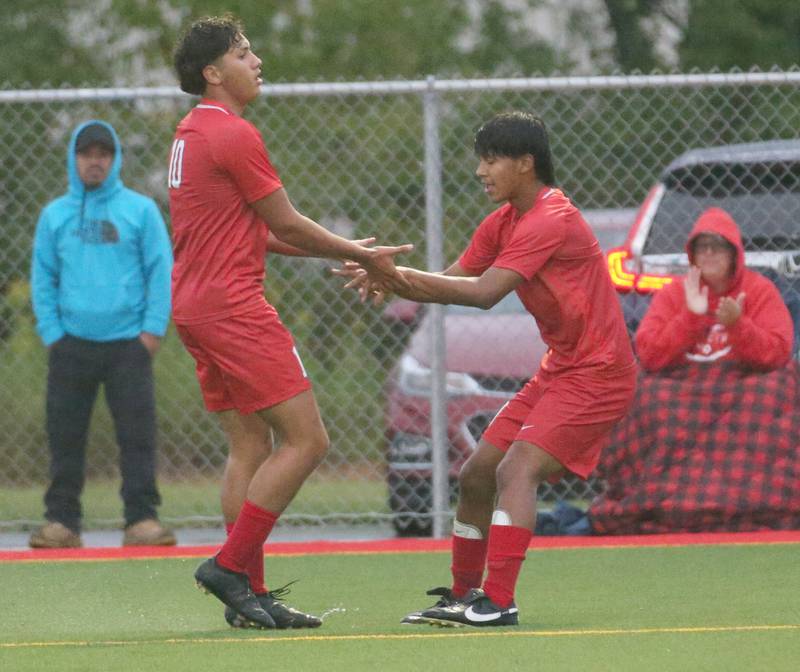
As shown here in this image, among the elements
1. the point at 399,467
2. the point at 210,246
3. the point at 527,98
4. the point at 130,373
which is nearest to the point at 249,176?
the point at 210,246

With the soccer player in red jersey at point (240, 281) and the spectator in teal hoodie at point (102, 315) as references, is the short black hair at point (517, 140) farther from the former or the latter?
the spectator in teal hoodie at point (102, 315)

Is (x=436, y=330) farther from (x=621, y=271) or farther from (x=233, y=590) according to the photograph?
(x=233, y=590)

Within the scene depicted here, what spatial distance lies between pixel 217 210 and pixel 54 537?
11.2 feet

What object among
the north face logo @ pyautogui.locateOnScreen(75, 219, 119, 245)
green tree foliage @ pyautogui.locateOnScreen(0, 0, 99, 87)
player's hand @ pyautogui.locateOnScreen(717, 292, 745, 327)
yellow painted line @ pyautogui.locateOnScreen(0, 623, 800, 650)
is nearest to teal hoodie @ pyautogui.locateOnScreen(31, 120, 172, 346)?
the north face logo @ pyautogui.locateOnScreen(75, 219, 119, 245)

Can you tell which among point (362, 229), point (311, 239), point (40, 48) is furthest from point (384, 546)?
point (40, 48)

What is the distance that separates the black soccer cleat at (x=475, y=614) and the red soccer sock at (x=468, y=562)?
189mm

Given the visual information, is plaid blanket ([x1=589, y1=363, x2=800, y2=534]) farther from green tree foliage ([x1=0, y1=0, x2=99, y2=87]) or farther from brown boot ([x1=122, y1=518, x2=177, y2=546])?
green tree foliage ([x1=0, y1=0, x2=99, y2=87])

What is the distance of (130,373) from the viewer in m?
8.88

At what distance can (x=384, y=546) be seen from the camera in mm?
8711

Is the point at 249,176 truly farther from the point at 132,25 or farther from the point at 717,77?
the point at 132,25

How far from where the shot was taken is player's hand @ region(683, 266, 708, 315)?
8.68 metres

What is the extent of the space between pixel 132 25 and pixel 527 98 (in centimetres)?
839

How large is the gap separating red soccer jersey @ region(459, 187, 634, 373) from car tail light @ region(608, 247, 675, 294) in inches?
120

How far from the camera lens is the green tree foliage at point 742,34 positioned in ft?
62.7
